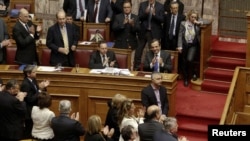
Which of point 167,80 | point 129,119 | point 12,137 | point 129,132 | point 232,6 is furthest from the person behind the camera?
point 232,6

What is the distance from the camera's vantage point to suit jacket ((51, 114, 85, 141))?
7484mm

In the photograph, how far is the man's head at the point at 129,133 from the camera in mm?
6980

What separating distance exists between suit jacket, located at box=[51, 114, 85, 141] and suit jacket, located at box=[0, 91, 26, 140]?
2.25 feet

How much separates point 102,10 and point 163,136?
14.4ft

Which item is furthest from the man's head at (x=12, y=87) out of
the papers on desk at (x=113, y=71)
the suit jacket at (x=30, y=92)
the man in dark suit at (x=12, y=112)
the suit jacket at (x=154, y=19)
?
the suit jacket at (x=154, y=19)

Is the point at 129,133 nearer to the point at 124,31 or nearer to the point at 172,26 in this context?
the point at 124,31

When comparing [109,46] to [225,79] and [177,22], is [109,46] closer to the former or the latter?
[177,22]

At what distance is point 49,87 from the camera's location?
940 centimetres

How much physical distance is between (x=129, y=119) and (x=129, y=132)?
2.07ft

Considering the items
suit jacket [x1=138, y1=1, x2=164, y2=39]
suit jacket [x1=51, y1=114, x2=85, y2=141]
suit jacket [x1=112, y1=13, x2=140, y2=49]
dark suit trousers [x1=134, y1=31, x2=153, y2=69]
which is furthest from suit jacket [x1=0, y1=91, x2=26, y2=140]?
suit jacket [x1=138, y1=1, x2=164, y2=39]

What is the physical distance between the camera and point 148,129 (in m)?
7.35

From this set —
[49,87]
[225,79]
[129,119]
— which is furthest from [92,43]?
[129,119]

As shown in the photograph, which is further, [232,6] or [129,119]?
[232,6]

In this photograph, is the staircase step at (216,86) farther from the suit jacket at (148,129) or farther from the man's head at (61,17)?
the suit jacket at (148,129)
